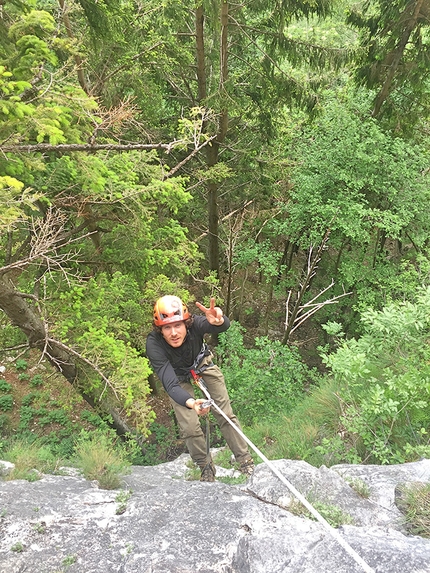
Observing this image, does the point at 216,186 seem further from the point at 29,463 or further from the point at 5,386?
the point at 5,386

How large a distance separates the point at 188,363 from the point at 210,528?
1.87 metres

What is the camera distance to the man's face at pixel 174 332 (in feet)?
14.2

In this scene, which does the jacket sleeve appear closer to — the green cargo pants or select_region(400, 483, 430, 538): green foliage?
the green cargo pants

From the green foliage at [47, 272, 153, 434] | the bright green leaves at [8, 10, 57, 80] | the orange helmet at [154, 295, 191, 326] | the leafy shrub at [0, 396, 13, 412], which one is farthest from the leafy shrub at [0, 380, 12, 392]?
the bright green leaves at [8, 10, 57, 80]

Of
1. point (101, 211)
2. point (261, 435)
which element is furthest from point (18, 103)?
point (261, 435)

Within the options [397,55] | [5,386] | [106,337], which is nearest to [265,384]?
[106,337]

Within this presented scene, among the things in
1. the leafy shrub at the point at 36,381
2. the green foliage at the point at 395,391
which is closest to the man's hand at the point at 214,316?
the green foliage at the point at 395,391

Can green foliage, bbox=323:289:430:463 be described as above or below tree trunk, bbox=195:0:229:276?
below

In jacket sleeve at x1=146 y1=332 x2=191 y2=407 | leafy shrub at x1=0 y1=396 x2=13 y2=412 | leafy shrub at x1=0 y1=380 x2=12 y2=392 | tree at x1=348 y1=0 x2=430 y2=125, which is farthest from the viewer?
leafy shrub at x1=0 y1=380 x2=12 y2=392

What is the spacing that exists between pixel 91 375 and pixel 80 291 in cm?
142

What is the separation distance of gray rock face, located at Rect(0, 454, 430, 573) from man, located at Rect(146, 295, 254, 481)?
65 cm

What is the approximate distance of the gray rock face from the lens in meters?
2.80

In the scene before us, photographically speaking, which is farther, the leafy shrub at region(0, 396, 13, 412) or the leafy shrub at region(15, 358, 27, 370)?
the leafy shrub at region(15, 358, 27, 370)

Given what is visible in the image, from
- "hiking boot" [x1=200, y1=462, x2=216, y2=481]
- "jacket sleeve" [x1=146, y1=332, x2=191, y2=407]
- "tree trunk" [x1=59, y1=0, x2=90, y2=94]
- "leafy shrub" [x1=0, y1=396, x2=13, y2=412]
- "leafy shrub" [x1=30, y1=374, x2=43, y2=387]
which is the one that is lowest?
"leafy shrub" [x1=0, y1=396, x2=13, y2=412]
